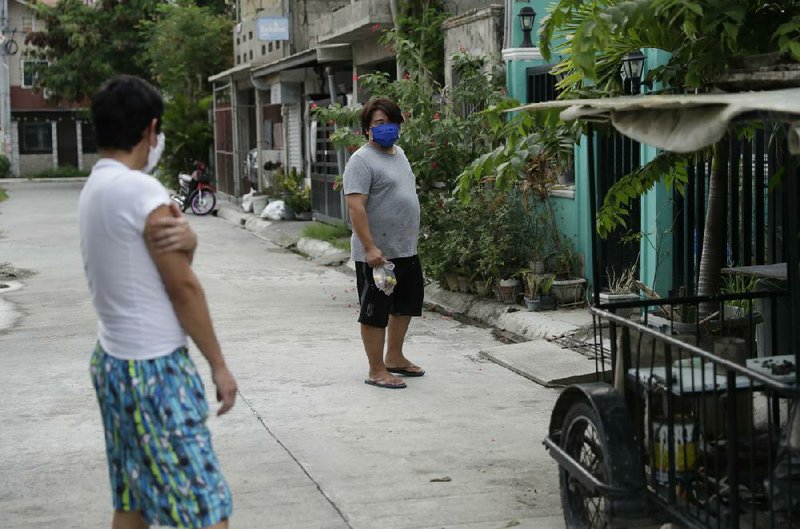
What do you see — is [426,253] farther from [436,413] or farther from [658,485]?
[658,485]

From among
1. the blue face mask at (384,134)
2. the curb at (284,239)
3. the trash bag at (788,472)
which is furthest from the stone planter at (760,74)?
the curb at (284,239)

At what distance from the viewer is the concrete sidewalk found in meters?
8.22

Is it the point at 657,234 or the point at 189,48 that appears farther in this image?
the point at 189,48

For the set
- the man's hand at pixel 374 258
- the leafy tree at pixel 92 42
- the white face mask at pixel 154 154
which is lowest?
the man's hand at pixel 374 258

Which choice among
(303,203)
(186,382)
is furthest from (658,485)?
(303,203)

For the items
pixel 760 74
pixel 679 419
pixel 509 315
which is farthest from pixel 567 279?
pixel 679 419

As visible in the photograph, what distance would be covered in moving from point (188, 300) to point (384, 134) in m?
4.23

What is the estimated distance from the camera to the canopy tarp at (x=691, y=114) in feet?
11.9

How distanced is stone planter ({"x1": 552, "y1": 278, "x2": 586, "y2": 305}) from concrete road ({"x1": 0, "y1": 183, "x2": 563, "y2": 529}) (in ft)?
2.90

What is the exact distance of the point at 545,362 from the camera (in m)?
8.51

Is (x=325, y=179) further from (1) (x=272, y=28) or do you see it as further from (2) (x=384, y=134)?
(2) (x=384, y=134)

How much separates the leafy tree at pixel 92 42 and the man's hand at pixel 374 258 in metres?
34.9

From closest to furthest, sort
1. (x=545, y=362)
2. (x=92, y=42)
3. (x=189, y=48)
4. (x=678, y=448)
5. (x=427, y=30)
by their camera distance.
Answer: (x=678, y=448), (x=545, y=362), (x=427, y=30), (x=189, y=48), (x=92, y=42)

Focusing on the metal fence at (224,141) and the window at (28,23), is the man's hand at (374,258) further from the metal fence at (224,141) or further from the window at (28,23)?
the window at (28,23)
